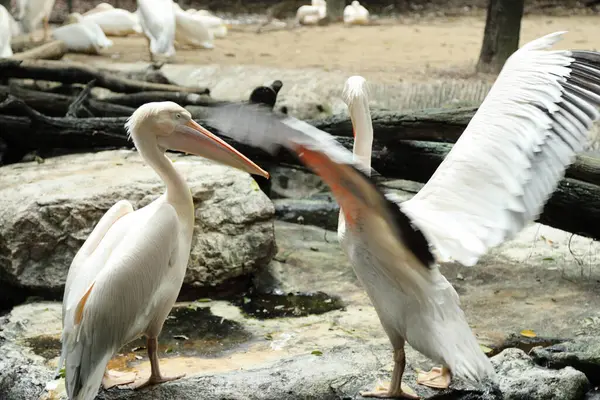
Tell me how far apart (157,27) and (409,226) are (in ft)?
24.5

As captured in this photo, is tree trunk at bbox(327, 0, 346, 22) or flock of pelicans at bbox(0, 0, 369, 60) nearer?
flock of pelicans at bbox(0, 0, 369, 60)

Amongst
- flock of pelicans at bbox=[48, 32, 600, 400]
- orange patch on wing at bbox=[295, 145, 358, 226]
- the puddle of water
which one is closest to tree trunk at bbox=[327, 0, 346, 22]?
the puddle of water

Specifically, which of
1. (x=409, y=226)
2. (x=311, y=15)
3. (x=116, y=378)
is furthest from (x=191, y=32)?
(x=409, y=226)

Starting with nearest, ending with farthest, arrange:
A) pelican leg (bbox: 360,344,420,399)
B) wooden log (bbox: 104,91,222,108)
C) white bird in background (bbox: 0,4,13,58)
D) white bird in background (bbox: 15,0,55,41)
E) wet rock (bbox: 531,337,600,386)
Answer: pelican leg (bbox: 360,344,420,399)
wet rock (bbox: 531,337,600,386)
wooden log (bbox: 104,91,222,108)
white bird in background (bbox: 0,4,13,58)
white bird in background (bbox: 15,0,55,41)

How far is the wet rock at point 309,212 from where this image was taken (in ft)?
20.5

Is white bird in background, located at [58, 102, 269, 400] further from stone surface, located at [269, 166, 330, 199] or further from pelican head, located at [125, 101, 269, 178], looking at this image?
stone surface, located at [269, 166, 330, 199]

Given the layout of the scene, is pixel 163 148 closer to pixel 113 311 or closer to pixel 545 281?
pixel 113 311

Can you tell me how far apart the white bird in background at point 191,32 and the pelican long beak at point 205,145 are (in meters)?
7.21

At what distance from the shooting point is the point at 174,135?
324 centimetres

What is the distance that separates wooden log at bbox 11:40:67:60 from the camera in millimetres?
8056

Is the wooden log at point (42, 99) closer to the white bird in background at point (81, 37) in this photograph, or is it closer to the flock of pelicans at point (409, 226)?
the white bird in background at point (81, 37)

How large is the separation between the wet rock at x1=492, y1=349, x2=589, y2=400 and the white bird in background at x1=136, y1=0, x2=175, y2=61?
6885 mm

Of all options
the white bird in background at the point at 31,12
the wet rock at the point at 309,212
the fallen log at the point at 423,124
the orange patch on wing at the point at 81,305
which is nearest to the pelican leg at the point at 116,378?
the orange patch on wing at the point at 81,305

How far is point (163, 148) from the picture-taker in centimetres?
329
